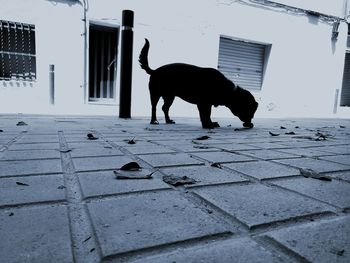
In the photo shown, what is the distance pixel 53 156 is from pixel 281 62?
987cm

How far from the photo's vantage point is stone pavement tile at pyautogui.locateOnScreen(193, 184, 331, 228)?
1.04 meters

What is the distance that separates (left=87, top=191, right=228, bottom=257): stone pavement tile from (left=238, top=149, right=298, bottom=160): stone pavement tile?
1.20m

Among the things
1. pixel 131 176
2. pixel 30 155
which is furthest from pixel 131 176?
pixel 30 155

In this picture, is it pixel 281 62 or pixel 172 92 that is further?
pixel 281 62

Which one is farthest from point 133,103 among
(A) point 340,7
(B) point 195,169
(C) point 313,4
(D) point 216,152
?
(A) point 340,7

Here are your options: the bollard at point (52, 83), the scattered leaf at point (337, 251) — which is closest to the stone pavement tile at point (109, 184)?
the scattered leaf at point (337, 251)

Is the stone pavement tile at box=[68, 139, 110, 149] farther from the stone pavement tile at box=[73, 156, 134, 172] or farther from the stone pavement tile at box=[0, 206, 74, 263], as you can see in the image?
the stone pavement tile at box=[0, 206, 74, 263]

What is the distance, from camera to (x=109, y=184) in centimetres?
139

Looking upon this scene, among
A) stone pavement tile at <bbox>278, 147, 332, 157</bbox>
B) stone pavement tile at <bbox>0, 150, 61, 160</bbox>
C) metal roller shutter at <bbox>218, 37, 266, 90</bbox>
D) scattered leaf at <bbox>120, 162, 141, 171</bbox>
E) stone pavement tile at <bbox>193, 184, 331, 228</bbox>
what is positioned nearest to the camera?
stone pavement tile at <bbox>193, 184, 331, 228</bbox>

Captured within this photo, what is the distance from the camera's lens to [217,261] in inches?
29.8

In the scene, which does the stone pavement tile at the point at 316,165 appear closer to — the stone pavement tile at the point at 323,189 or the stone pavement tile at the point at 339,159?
the stone pavement tile at the point at 339,159

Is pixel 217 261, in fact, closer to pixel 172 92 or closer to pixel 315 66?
pixel 172 92

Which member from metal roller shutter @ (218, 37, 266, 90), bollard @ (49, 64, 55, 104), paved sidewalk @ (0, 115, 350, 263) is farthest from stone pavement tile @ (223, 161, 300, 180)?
metal roller shutter @ (218, 37, 266, 90)

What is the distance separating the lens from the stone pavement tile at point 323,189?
1.25 meters
